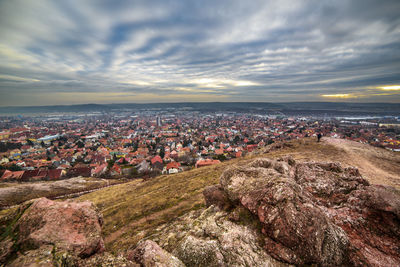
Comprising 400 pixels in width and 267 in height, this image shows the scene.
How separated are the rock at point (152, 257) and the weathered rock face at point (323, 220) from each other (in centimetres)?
396

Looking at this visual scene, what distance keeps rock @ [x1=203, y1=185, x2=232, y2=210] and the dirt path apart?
15.6m

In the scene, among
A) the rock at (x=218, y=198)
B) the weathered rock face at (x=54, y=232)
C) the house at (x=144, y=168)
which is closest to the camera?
the weathered rock face at (x=54, y=232)

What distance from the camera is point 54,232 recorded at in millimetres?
6762

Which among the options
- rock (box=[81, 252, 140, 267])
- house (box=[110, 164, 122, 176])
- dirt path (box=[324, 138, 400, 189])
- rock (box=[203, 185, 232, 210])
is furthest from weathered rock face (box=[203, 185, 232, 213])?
house (box=[110, 164, 122, 176])

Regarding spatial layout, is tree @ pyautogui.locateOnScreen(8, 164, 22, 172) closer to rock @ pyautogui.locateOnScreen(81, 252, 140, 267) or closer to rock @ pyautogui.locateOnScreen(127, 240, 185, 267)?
rock @ pyautogui.locateOnScreen(81, 252, 140, 267)

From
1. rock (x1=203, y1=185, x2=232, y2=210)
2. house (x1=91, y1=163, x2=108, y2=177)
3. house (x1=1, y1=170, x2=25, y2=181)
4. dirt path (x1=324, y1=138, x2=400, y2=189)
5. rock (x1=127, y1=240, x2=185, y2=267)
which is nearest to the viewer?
rock (x1=127, y1=240, x2=185, y2=267)

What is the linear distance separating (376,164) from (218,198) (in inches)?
991

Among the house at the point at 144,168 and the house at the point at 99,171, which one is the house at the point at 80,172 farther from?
the house at the point at 144,168

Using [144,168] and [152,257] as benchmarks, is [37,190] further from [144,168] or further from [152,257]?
[152,257]

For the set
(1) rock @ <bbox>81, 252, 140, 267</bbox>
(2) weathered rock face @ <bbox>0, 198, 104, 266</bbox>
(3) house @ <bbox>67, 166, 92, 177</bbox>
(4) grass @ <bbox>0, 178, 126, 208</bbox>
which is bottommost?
(3) house @ <bbox>67, 166, 92, 177</bbox>

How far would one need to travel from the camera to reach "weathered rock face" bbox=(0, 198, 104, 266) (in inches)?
227

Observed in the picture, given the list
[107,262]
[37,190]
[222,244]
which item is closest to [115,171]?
[37,190]

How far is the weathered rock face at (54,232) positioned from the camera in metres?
5.75

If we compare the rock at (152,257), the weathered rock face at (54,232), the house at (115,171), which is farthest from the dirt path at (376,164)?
the house at (115,171)
